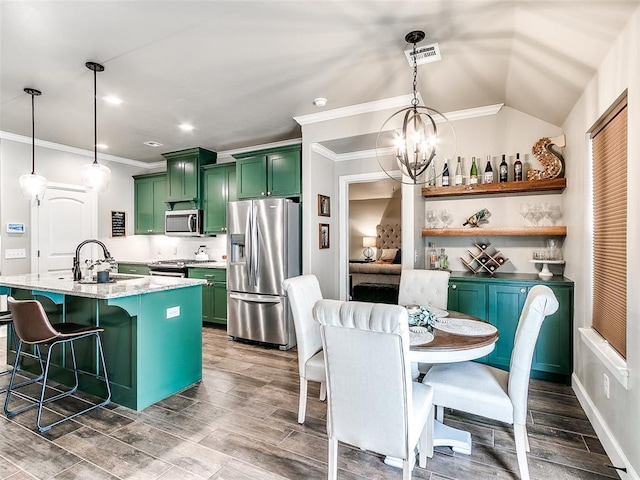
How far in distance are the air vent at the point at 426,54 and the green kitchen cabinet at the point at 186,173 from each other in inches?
149

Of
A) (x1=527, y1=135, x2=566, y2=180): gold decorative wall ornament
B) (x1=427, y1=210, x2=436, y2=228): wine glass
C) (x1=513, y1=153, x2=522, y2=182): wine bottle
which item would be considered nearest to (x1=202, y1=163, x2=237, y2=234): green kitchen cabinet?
(x1=427, y1=210, x2=436, y2=228): wine glass

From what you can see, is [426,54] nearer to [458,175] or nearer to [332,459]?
[458,175]

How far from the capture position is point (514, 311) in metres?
3.22

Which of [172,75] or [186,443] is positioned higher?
[172,75]

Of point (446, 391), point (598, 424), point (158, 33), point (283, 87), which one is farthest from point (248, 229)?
point (598, 424)

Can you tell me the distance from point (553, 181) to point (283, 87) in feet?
8.78

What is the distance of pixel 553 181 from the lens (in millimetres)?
3270

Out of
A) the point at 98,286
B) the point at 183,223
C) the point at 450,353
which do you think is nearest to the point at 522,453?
the point at 450,353

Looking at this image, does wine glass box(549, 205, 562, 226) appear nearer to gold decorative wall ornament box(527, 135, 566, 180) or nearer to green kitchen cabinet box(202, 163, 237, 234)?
gold decorative wall ornament box(527, 135, 566, 180)

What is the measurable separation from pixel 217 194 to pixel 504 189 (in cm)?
387

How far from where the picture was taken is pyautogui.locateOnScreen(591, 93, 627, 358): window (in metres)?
2.05

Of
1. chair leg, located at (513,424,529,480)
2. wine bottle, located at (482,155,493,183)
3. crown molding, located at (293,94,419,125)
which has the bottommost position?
chair leg, located at (513,424,529,480)

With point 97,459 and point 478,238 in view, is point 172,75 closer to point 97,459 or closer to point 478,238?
point 97,459

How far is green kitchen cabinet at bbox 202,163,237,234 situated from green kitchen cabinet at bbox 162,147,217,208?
0.39 ft
